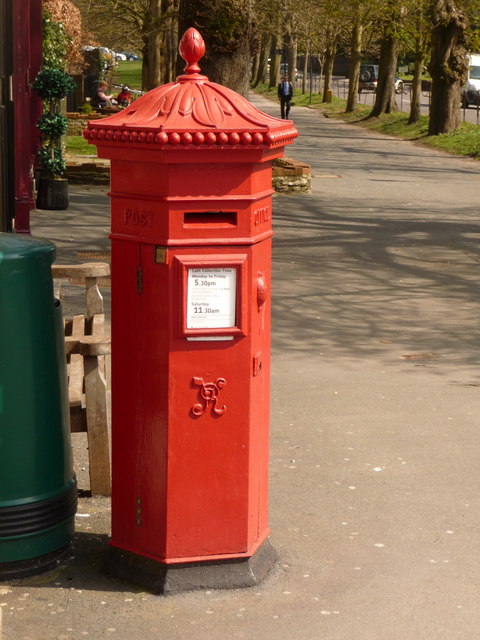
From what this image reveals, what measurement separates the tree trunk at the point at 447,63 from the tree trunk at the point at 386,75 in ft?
24.1

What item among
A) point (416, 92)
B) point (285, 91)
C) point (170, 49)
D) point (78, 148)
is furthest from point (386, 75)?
point (78, 148)

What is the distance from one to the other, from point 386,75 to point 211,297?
38.6m

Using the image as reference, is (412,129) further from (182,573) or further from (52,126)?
(182,573)

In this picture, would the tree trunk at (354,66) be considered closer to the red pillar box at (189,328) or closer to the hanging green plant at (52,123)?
the hanging green plant at (52,123)

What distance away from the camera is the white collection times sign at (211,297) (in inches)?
157

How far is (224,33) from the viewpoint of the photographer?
1409cm

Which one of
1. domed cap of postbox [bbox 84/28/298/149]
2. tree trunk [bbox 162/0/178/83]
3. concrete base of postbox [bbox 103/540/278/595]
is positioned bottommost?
concrete base of postbox [bbox 103/540/278/595]

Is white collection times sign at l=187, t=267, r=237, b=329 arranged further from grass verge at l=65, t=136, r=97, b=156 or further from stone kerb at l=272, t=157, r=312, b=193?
grass verge at l=65, t=136, r=97, b=156

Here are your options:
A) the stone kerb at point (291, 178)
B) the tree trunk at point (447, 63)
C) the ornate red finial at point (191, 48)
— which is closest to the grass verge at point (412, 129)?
the tree trunk at point (447, 63)

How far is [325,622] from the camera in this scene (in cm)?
402

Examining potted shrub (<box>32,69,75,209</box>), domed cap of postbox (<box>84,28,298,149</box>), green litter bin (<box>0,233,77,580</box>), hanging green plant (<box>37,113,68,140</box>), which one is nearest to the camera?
domed cap of postbox (<box>84,28,298,149</box>)

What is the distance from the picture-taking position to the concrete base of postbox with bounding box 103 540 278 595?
4188 millimetres

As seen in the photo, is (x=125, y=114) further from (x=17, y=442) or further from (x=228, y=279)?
(x=17, y=442)

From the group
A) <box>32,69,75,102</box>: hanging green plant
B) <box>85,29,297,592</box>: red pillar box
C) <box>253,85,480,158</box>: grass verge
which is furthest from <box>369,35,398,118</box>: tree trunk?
<box>85,29,297,592</box>: red pillar box
